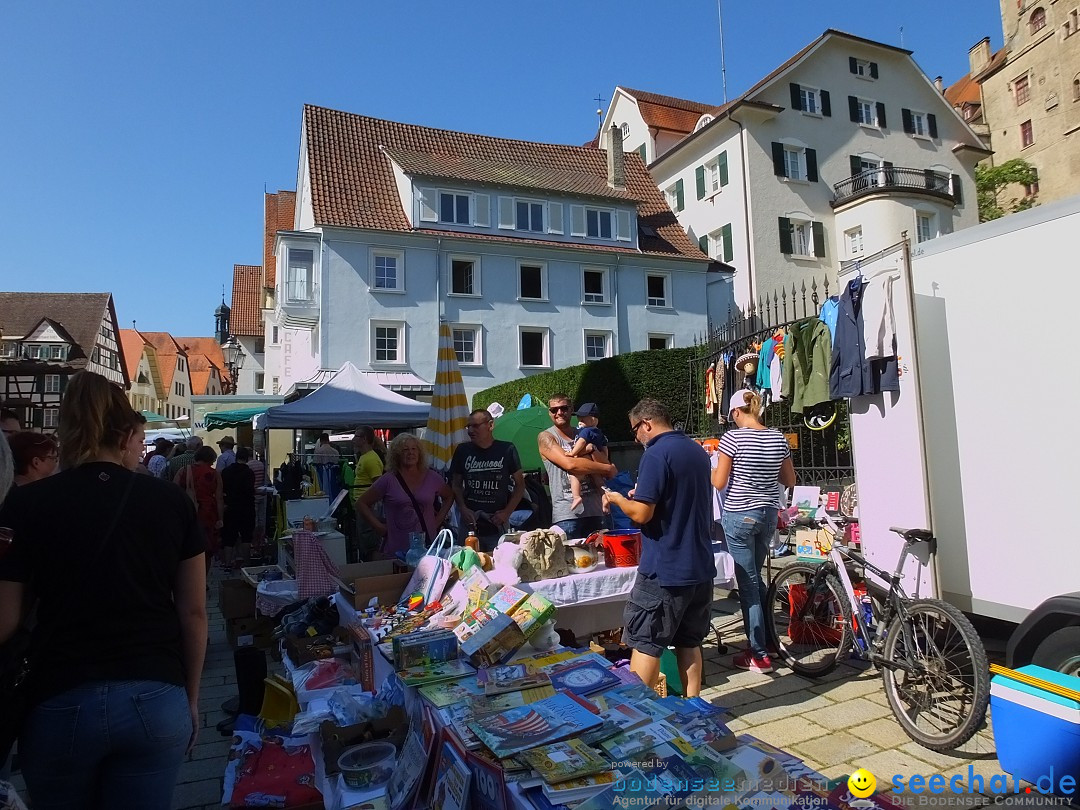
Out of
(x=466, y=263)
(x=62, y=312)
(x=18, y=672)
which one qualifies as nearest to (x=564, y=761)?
(x=18, y=672)

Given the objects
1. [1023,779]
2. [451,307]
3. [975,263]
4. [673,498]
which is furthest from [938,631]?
[451,307]

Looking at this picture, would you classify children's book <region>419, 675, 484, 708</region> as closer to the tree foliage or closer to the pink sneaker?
the pink sneaker

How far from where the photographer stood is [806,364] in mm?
7621

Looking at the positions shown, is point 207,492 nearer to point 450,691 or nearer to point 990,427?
point 450,691

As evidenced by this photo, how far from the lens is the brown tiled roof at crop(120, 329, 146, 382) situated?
63.9 m

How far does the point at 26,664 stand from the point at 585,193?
2649 centimetres

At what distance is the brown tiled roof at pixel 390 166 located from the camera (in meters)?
24.2

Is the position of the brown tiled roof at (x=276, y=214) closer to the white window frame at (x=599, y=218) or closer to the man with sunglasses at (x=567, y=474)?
the white window frame at (x=599, y=218)

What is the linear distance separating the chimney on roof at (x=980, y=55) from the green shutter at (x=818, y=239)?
3595cm

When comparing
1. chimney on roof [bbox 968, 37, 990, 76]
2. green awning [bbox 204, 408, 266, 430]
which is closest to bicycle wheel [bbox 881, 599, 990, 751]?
green awning [bbox 204, 408, 266, 430]

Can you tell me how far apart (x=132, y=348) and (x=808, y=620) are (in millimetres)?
74561

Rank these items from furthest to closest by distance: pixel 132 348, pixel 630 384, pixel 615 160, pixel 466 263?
pixel 132 348, pixel 615 160, pixel 466 263, pixel 630 384

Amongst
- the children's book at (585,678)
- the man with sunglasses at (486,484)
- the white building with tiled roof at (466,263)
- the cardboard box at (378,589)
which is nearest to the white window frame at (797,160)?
the white building with tiled roof at (466,263)

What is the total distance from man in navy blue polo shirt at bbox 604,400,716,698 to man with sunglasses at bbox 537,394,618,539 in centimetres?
147
